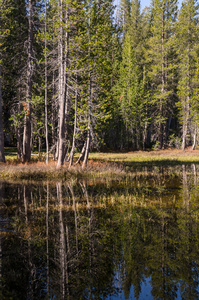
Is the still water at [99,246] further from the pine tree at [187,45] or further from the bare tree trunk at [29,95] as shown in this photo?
the pine tree at [187,45]

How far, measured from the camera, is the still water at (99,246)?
157 inches

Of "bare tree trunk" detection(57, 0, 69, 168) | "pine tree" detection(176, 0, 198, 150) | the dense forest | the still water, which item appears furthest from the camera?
"pine tree" detection(176, 0, 198, 150)

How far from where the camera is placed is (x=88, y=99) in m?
16.3

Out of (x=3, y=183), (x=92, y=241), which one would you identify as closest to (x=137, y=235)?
(x=92, y=241)

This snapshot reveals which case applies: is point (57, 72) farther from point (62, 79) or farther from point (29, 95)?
point (62, 79)

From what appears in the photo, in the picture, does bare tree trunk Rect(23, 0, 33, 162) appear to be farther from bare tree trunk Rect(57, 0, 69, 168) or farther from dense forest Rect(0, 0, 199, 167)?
bare tree trunk Rect(57, 0, 69, 168)

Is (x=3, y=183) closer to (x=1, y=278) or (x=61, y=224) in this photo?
(x=61, y=224)

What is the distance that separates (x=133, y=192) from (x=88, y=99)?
25.9ft

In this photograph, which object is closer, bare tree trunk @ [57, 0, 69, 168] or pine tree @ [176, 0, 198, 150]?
bare tree trunk @ [57, 0, 69, 168]

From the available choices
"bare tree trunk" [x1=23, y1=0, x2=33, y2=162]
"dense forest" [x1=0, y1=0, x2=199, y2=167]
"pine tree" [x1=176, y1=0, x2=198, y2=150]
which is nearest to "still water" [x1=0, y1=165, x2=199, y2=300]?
"dense forest" [x1=0, y1=0, x2=199, y2=167]

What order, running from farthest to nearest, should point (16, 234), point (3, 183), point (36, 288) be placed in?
point (3, 183), point (16, 234), point (36, 288)

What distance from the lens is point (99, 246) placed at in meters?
5.42

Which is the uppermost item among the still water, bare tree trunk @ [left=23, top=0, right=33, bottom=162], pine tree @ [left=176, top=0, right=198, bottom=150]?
pine tree @ [left=176, top=0, right=198, bottom=150]

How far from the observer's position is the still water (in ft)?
13.1
